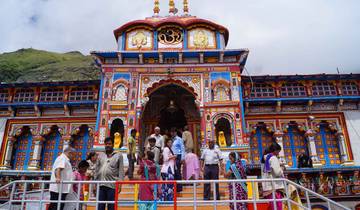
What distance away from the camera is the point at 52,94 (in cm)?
1619

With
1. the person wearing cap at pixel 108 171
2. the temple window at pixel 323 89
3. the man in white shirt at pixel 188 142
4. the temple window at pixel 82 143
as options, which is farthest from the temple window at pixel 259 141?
the person wearing cap at pixel 108 171

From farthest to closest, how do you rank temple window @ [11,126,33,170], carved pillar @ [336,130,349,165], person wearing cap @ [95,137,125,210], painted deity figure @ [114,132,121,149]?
temple window @ [11,126,33,170]
carved pillar @ [336,130,349,165]
painted deity figure @ [114,132,121,149]
person wearing cap @ [95,137,125,210]

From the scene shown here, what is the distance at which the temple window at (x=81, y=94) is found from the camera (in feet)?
52.6

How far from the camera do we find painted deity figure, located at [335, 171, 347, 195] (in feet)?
41.8

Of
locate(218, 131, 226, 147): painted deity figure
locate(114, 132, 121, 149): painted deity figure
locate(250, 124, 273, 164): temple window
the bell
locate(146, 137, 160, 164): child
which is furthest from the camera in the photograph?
locate(250, 124, 273, 164): temple window

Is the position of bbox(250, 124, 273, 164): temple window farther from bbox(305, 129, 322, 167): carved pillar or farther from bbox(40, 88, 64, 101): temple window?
bbox(40, 88, 64, 101): temple window

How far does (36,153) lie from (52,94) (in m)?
3.25

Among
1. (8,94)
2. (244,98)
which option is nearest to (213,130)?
(244,98)

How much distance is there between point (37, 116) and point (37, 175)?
3.80m

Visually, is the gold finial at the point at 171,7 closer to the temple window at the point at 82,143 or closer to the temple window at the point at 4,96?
the temple window at the point at 82,143

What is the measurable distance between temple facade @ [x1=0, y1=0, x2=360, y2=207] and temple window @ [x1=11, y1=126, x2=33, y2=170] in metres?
0.05

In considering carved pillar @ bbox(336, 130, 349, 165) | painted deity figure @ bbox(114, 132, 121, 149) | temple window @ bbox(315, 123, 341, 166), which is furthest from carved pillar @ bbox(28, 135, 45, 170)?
carved pillar @ bbox(336, 130, 349, 165)

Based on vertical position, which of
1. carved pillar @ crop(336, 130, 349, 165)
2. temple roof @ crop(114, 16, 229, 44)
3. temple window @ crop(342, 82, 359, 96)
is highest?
temple roof @ crop(114, 16, 229, 44)

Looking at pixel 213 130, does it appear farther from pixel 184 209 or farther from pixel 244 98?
pixel 184 209
